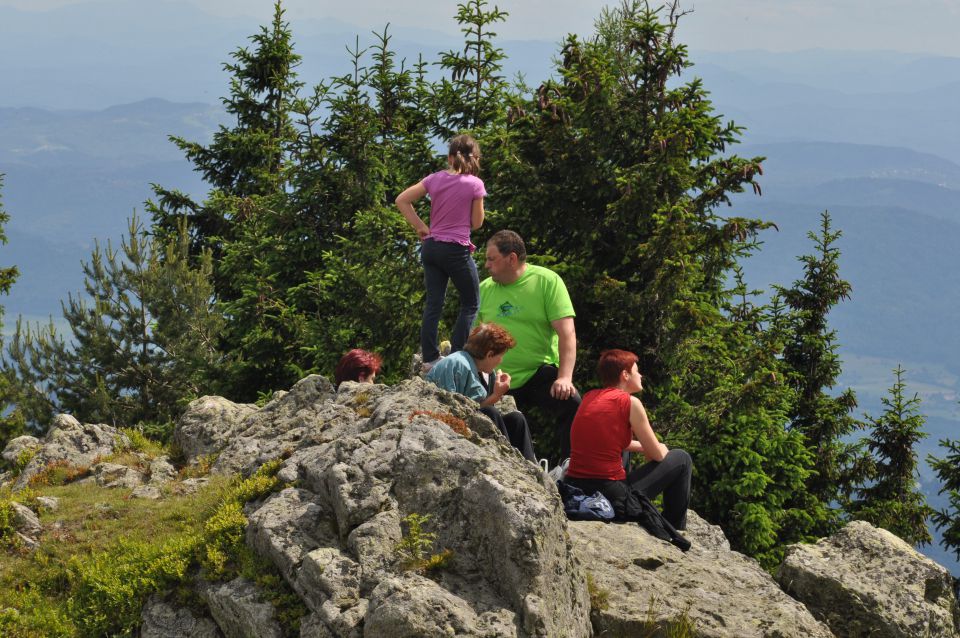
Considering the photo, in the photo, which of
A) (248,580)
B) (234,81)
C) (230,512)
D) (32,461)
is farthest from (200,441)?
(234,81)

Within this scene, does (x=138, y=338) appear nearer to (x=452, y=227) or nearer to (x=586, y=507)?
(x=452, y=227)

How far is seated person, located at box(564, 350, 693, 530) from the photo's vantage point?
7.93m

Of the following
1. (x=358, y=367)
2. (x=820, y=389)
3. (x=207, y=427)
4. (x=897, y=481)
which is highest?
(x=358, y=367)

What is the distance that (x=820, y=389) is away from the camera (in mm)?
23906

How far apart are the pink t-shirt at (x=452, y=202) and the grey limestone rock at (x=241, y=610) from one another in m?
4.65

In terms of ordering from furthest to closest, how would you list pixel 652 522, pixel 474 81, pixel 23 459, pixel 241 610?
pixel 474 81
pixel 23 459
pixel 652 522
pixel 241 610

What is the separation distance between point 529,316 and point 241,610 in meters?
4.30

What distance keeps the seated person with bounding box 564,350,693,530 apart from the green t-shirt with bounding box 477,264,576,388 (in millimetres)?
1135

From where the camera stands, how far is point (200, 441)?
1020cm

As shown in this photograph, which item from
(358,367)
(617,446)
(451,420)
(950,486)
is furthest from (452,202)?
(950,486)

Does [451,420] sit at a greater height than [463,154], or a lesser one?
lesser

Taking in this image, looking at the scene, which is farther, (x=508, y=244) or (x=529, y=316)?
(x=529, y=316)

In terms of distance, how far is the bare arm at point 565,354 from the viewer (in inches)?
341

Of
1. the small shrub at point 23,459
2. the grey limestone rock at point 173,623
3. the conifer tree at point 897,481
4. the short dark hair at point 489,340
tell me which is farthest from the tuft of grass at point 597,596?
the conifer tree at point 897,481
